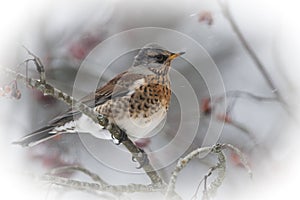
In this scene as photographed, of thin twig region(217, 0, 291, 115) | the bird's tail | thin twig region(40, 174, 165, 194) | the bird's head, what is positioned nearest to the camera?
thin twig region(217, 0, 291, 115)

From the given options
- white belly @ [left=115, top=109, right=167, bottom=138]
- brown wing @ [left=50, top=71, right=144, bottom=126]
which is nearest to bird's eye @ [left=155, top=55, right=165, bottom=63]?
brown wing @ [left=50, top=71, right=144, bottom=126]

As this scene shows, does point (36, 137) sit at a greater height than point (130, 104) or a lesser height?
lesser

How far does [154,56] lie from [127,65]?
0.86 meters

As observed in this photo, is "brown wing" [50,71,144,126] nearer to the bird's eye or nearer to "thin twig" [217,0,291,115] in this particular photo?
the bird's eye

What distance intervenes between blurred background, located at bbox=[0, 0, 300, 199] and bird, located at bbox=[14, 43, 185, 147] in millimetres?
309

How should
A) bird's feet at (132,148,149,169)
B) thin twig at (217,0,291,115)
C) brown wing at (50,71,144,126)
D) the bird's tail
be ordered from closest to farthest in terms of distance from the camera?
thin twig at (217,0,291,115) < bird's feet at (132,148,149,169) < the bird's tail < brown wing at (50,71,144,126)

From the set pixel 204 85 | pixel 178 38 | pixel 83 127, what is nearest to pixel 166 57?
pixel 83 127

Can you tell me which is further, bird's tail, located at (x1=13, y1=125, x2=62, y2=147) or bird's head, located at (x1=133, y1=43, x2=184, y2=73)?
bird's head, located at (x1=133, y1=43, x2=184, y2=73)

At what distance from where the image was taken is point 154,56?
3.08 meters

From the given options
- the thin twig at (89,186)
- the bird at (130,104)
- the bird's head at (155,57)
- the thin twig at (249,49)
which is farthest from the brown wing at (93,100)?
the thin twig at (249,49)

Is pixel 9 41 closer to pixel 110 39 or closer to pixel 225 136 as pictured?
pixel 110 39

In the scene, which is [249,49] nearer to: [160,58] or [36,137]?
[160,58]

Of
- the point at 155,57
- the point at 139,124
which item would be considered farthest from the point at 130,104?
the point at 155,57

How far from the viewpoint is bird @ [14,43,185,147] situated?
280 cm
